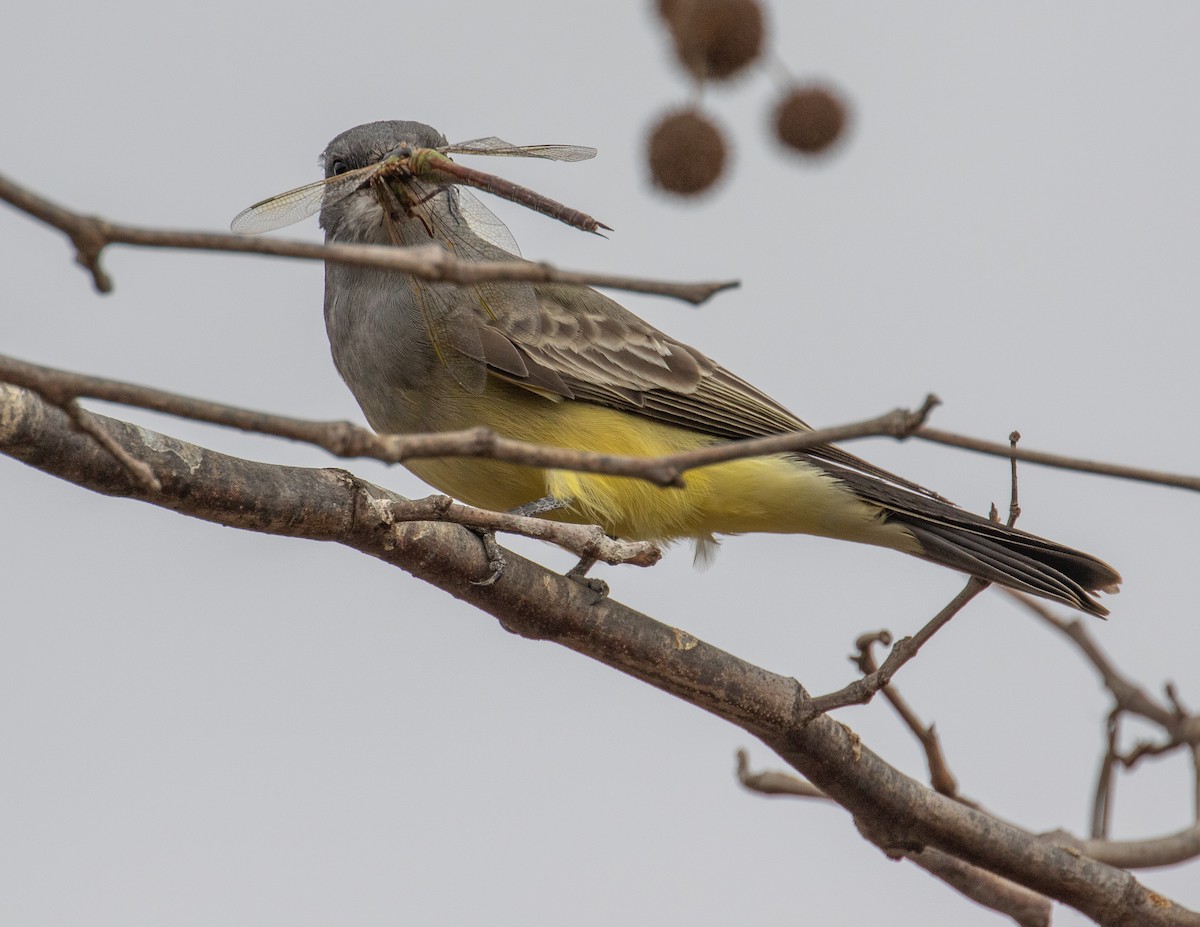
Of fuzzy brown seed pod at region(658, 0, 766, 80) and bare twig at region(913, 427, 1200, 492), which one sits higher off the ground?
fuzzy brown seed pod at region(658, 0, 766, 80)

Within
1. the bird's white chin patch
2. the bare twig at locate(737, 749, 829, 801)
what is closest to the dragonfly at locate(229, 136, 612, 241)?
the bird's white chin patch

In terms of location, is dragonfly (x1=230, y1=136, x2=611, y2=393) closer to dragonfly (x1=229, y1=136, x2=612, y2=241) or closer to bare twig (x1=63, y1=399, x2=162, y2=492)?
dragonfly (x1=229, y1=136, x2=612, y2=241)

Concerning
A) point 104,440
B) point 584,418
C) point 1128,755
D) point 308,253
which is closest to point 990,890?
point 1128,755

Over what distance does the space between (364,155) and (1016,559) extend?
3.44 meters

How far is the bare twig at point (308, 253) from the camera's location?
2.07 metres

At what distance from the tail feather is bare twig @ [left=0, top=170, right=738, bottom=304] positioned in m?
4.22

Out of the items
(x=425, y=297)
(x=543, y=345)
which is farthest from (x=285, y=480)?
(x=543, y=345)

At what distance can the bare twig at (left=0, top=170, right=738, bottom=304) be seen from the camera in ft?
6.80

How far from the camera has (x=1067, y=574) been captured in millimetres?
6406

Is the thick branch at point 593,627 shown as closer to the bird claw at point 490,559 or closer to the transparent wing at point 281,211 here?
the bird claw at point 490,559

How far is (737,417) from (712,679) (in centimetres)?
236

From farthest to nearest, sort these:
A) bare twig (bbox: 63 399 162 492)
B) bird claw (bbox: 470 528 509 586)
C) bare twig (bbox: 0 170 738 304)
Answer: bird claw (bbox: 470 528 509 586), bare twig (bbox: 63 399 162 492), bare twig (bbox: 0 170 738 304)

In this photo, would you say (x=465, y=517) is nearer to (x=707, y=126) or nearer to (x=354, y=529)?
(x=354, y=529)

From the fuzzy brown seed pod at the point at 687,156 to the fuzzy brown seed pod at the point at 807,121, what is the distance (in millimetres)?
277
